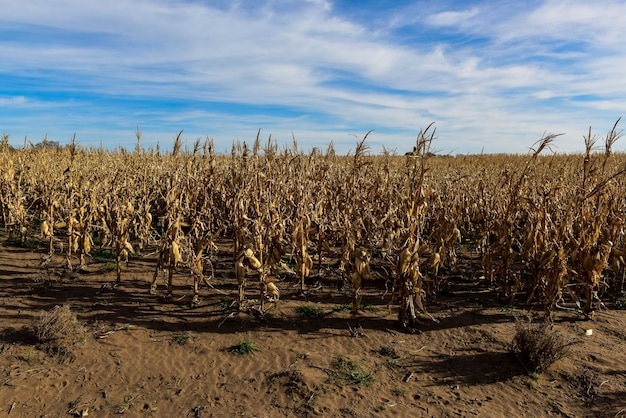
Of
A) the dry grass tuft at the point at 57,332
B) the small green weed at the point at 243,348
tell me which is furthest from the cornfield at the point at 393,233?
the dry grass tuft at the point at 57,332

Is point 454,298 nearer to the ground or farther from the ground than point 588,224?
nearer to the ground

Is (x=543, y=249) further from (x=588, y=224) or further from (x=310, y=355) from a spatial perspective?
(x=310, y=355)

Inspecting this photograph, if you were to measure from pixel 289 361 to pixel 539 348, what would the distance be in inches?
91.4

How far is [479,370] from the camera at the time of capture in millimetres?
3977

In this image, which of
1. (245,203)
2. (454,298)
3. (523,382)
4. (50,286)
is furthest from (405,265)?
(50,286)

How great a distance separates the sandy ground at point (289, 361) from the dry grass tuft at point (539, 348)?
0.36 feet

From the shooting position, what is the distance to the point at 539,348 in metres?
3.81

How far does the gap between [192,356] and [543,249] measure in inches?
161

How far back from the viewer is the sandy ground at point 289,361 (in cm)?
352

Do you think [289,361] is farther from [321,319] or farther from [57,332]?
[57,332]

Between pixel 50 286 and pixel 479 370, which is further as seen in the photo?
pixel 50 286

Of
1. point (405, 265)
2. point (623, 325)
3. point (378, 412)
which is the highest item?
point (405, 265)

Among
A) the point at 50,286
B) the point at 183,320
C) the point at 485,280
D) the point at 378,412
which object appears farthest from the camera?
the point at 485,280

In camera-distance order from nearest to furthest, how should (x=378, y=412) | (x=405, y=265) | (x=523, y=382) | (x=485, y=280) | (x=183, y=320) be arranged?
1. (x=378, y=412)
2. (x=523, y=382)
3. (x=405, y=265)
4. (x=183, y=320)
5. (x=485, y=280)
